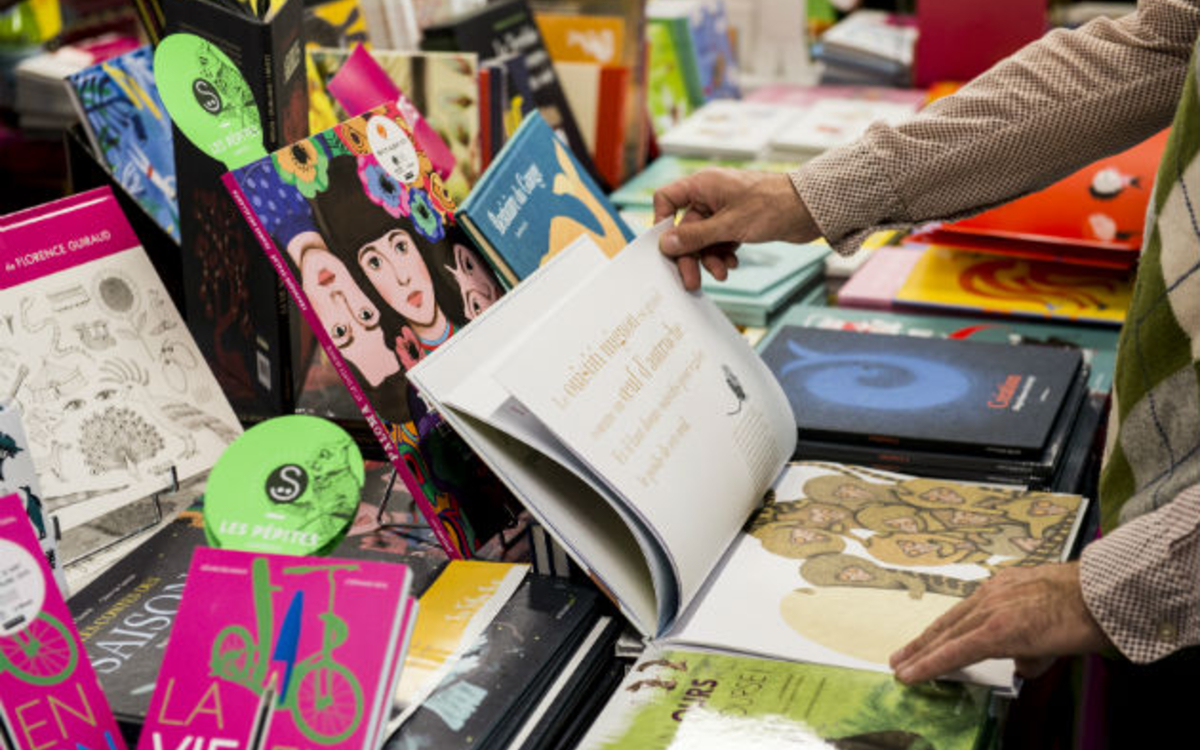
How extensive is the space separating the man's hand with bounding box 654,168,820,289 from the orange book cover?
2.09ft

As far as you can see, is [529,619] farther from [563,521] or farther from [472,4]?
[472,4]

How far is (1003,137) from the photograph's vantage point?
61.1 inches

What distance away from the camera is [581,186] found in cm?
169

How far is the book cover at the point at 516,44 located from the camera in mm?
2350

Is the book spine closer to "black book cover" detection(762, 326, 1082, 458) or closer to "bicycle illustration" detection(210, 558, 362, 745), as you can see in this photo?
"bicycle illustration" detection(210, 558, 362, 745)

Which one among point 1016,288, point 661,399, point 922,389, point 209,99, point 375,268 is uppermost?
point 209,99

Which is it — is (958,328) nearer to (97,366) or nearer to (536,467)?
(536,467)

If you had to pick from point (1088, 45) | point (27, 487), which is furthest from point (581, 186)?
point (27, 487)

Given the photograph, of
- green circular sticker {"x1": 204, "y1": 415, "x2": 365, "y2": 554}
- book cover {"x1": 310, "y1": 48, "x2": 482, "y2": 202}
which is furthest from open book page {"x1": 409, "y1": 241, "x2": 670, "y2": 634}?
book cover {"x1": 310, "y1": 48, "x2": 482, "y2": 202}

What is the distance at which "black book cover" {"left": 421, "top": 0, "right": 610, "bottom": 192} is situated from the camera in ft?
7.71

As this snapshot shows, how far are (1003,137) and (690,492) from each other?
1.99 ft

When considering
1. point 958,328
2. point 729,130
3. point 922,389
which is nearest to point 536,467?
point 922,389

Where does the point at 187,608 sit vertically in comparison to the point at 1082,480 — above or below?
above

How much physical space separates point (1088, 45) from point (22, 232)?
1.17m
